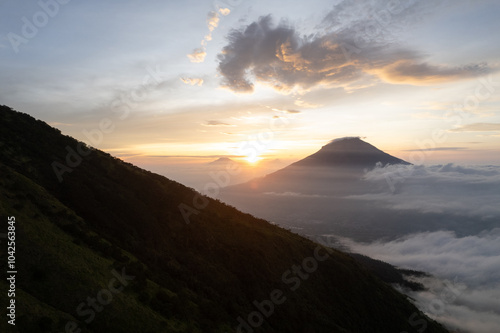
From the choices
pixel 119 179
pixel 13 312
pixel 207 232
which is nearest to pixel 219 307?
pixel 207 232

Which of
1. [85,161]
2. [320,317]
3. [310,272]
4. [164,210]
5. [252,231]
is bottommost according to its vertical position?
[320,317]

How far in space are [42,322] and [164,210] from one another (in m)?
28.4

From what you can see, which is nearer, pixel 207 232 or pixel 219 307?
pixel 219 307

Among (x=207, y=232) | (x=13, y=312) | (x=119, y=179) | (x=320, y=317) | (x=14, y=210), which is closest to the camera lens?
(x=13, y=312)

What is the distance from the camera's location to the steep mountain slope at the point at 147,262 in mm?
21562

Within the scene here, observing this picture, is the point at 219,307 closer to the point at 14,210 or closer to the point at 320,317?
the point at 320,317

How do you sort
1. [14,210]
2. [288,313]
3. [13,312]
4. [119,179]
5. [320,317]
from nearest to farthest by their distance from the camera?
[13,312], [14,210], [288,313], [320,317], [119,179]

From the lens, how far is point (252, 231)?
51.4 metres

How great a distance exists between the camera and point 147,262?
3231 cm

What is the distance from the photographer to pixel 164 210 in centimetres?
4581

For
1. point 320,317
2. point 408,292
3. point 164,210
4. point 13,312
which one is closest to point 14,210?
point 13,312

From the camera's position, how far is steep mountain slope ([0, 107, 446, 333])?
70.7ft

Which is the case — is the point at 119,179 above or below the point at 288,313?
above

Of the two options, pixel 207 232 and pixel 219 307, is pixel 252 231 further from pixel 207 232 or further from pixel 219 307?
pixel 219 307
